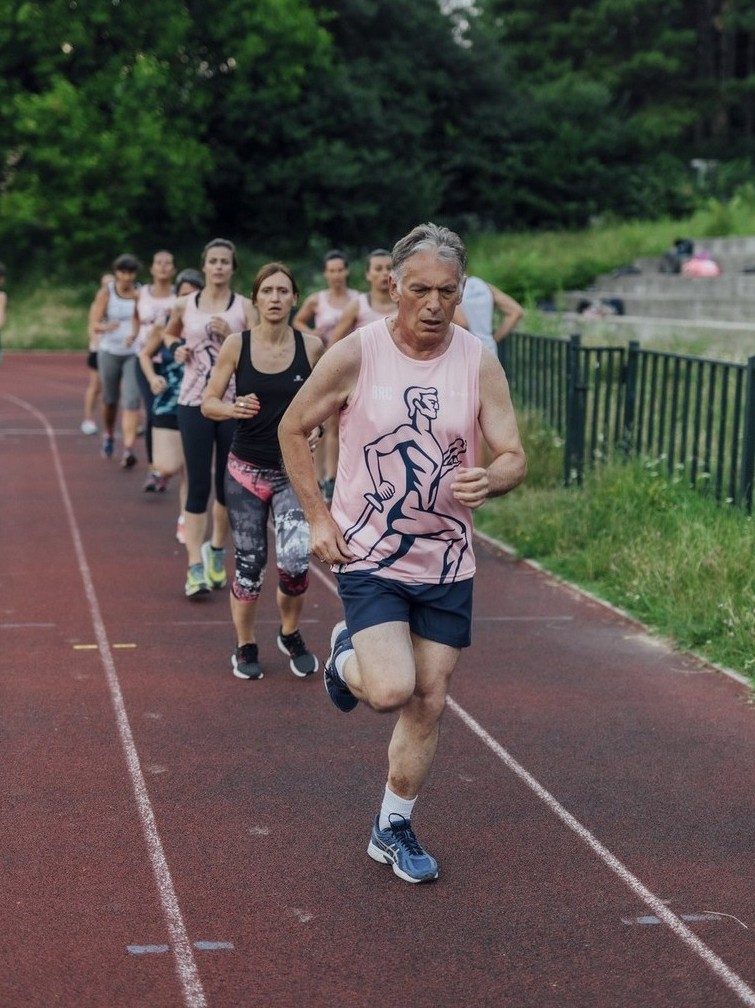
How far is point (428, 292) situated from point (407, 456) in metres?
0.50

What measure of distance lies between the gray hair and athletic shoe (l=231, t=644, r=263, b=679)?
313 centimetres

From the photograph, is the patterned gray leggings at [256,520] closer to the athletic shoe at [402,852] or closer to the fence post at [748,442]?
the athletic shoe at [402,852]

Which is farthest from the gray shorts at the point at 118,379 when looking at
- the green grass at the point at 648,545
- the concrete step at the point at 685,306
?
the concrete step at the point at 685,306

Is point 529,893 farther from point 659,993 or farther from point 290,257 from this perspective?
point 290,257

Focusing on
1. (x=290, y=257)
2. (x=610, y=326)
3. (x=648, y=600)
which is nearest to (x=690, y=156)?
(x=290, y=257)

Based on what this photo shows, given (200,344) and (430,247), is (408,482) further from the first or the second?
(200,344)

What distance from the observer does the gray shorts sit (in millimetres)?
14445

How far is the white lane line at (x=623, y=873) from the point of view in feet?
13.6

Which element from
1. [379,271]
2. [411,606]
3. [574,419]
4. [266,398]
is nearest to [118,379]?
[379,271]

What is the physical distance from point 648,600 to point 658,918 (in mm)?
4362

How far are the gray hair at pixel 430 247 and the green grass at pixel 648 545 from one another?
142 inches

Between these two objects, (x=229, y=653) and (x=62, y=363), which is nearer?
(x=229, y=653)

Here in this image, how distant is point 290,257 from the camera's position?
43.7 m

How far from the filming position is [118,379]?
48.9ft
